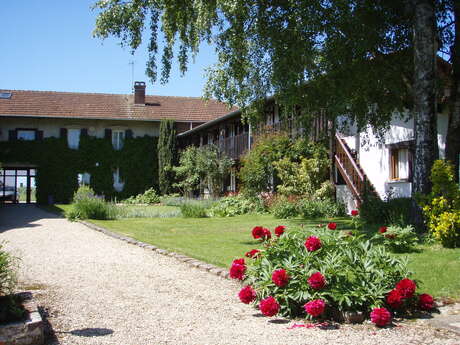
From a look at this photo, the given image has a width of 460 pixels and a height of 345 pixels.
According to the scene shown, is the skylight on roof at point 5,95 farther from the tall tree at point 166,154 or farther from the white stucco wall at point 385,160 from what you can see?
the white stucco wall at point 385,160

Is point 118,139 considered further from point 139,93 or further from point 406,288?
point 406,288

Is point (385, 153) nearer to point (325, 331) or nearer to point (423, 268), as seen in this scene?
point (423, 268)

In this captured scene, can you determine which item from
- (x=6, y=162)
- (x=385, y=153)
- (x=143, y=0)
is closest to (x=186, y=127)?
(x=6, y=162)

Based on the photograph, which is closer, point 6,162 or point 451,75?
point 451,75

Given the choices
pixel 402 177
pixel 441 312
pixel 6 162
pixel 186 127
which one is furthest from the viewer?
pixel 186 127

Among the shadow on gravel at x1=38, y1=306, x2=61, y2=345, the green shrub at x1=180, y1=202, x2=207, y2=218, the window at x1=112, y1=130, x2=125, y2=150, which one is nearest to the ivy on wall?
the window at x1=112, y1=130, x2=125, y2=150

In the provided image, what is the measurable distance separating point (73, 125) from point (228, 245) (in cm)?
2701

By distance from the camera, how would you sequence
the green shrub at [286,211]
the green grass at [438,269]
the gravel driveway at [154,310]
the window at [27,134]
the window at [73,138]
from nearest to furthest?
the gravel driveway at [154,310], the green grass at [438,269], the green shrub at [286,211], the window at [27,134], the window at [73,138]

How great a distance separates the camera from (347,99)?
35.2 feet

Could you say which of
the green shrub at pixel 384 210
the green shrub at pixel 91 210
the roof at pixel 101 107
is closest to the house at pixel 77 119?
the roof at pixel 101 107

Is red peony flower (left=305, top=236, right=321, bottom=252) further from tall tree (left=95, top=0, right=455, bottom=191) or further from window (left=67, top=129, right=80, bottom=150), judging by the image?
window (left=67, top=129, right=80, bottom=150)

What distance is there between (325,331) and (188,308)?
5.20ft

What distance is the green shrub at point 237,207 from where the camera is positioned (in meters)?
19.5

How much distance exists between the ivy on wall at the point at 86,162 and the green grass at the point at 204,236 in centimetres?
1790
